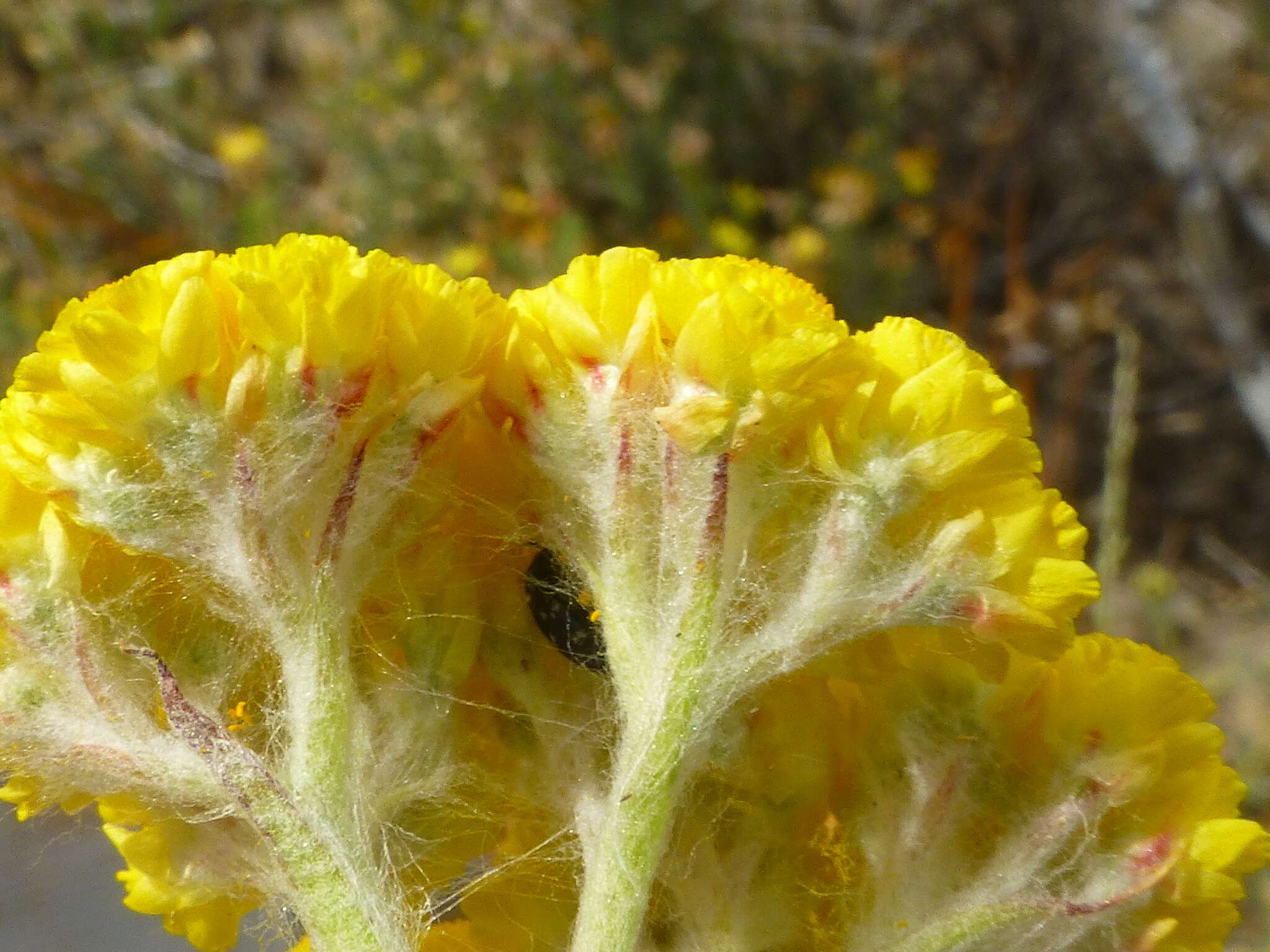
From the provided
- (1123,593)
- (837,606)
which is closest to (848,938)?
(837,606)

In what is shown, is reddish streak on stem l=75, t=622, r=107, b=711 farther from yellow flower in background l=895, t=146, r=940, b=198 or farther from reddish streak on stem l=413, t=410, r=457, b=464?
yellow flower in background l=895, t=146, r=940, b=198

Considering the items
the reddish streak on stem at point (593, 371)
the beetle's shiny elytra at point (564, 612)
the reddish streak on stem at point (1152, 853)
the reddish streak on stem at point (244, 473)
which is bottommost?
the reddish streak on stem at point (1152, 853)

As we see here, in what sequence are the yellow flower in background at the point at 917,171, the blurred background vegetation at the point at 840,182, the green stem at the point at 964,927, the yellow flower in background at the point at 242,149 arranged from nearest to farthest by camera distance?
the green stem at the point at 964,927
the blurred background vegetation at the point at 840,182
the yellow flower in background at the point at 917,171
the yellow flower in background at the point at 242,149

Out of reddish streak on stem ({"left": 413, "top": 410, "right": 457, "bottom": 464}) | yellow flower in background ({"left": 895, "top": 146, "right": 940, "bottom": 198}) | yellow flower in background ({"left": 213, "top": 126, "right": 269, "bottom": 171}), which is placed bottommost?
yellow flower in background ({"left": 213, "top": 126, "right": 269, "bottom": 171})

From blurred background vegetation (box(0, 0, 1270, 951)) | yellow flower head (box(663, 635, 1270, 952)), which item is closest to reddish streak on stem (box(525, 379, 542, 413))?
yellow flower head (box(663, 635, 1270, 952))

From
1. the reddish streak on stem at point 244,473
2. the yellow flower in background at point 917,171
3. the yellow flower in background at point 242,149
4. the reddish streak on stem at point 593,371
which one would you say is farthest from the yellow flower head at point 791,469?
the yellow flower in background at point 242,149

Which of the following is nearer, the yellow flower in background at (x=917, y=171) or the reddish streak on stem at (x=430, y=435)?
the reddish streak on stem at (x=430, y=435)

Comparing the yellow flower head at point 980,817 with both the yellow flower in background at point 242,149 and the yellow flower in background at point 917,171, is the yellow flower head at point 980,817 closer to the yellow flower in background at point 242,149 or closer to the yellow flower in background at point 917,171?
the yellow flower in background at point 917,171

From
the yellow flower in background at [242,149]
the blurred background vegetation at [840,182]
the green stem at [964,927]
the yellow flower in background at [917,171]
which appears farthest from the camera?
the yellow flower in background at [242,149]

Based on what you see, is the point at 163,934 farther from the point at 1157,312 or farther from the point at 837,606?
the point at 1157,312
